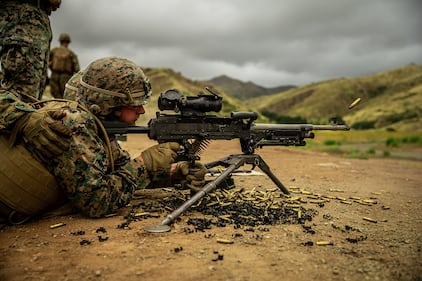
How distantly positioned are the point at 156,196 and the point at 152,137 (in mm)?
1291

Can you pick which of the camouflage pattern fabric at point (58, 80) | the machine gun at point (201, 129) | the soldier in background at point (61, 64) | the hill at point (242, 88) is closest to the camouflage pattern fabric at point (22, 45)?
the machine gun at point (201, 129)

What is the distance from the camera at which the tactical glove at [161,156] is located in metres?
4.91

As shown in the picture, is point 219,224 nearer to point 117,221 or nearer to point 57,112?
point 117,221

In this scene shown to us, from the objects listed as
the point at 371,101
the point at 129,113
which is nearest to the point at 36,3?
the point at 129,113

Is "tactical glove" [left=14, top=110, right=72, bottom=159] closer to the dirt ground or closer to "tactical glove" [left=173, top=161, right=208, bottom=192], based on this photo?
the dirt ground

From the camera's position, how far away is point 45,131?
345 cm

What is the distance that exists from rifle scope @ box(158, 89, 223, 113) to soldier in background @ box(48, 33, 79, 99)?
9574 millimetres

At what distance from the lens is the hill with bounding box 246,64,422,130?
47.7 metres

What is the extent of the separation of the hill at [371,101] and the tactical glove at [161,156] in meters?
42.4

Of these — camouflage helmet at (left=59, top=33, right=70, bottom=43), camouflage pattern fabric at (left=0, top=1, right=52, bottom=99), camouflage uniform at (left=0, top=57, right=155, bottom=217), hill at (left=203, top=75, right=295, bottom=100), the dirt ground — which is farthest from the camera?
hill at (left=203, top=75, right=295, bottom=100)

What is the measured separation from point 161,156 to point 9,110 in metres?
2.01

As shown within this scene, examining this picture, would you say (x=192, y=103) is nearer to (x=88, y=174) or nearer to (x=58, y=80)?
(x=88, y=174)

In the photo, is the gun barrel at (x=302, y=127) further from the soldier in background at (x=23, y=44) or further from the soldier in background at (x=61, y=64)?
the soldier in background at (x=61, y=64)

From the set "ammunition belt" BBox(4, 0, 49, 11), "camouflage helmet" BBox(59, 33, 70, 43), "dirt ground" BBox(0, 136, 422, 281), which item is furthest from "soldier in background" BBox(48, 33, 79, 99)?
"dirt ground" BBox(0, 136, 422, 281)
